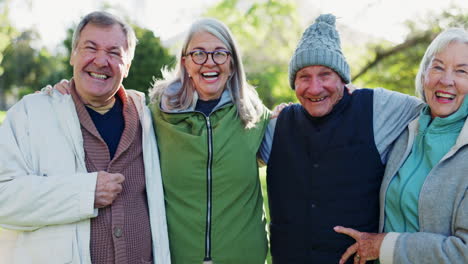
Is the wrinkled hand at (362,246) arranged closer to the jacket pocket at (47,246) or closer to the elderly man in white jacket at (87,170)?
the elderly man in white jacket at (87,170)

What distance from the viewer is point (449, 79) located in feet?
8.34

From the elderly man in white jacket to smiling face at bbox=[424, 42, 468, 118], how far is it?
1.83m

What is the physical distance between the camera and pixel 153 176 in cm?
308

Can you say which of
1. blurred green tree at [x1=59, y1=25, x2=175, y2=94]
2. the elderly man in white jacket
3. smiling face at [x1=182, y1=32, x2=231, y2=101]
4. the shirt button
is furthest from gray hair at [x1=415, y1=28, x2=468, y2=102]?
blurred green tree at [x1=59, y1=25, x2=175, y2=94]

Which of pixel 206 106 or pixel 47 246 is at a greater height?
pixel 206 106

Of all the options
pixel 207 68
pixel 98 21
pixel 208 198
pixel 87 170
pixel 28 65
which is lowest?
pixel 208 198

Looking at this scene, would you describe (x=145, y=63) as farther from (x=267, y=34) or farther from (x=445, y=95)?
(x=445, y=95)

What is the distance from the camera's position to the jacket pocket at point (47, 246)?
264cm

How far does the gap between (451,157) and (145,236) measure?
6.21 ft

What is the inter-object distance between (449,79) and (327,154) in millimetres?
848

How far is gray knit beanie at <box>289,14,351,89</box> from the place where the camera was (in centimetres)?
294

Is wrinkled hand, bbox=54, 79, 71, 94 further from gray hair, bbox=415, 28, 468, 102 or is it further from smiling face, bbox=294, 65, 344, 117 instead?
gray hair, bbox=415, 28, 468, 102

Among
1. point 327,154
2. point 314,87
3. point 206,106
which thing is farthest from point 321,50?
point 206,106

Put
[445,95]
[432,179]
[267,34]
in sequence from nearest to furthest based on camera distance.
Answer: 1. [432,179]
2. [445,95]
3. [267,34]
